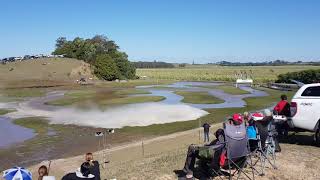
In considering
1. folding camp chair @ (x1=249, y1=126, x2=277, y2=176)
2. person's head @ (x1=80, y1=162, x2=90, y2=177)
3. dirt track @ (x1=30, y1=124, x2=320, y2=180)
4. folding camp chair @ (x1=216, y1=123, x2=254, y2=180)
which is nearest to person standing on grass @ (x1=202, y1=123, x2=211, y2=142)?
dirt track @ (x1=30, y1=124, x2=320, y2=180)

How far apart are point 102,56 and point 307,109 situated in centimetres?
10553

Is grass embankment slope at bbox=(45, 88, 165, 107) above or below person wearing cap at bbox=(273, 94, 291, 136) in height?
below

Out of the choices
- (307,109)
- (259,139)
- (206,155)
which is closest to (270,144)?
(259,139)

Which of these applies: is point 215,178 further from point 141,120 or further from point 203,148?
point 141,120

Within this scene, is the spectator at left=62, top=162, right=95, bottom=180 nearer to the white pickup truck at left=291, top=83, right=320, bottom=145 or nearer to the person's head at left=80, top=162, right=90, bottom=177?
the person's head at left=80, top=162, right=90, bottom=177

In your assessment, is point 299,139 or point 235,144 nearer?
point 235,144

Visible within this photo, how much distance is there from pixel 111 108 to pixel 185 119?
12.5 meters

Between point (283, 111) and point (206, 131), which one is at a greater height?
point (283, 111)

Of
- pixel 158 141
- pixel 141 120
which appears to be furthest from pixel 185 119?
pixel 158 141

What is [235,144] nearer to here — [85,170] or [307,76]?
[85,170]

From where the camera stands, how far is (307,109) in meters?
14.2

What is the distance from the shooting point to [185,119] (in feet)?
119

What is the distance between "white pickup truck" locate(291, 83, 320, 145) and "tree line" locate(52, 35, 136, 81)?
98.4m

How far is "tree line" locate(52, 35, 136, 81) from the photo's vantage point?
112188 millimetres
